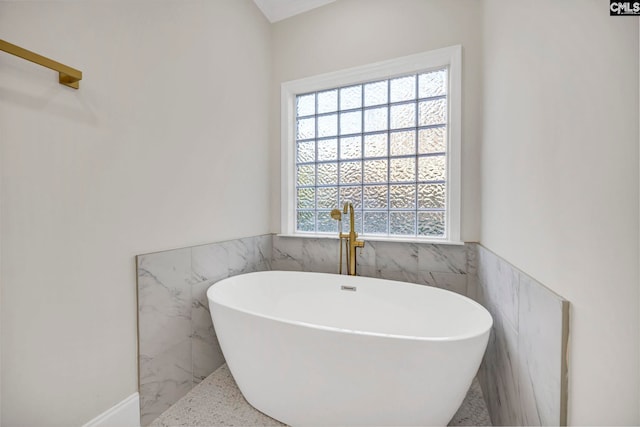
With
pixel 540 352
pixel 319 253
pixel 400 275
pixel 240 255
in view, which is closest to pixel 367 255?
pixel 400 275

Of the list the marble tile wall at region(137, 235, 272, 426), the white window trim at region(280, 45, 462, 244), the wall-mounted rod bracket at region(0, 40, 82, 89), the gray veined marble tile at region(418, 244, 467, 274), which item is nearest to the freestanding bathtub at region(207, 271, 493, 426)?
the marble tile wall at region(137, 235, 272, 426)

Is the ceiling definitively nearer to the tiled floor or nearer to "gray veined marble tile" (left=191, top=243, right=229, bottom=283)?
"gray veined marble tile" (left=191, top=243, right=229, bottom=283)

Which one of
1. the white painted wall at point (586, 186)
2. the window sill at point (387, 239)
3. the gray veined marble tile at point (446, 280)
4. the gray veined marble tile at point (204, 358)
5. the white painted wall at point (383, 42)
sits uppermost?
the white painted wall at point (383, 42)

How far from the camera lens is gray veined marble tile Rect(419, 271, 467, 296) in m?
1.80

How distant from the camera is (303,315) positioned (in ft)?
6.27

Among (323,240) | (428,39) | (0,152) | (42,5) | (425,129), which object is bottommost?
(323,240)

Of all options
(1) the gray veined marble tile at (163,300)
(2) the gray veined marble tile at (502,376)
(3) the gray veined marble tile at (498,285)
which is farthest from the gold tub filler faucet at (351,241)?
(1) the gray veined marble tile at (163,300)

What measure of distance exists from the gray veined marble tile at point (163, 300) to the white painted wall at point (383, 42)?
1013 mm

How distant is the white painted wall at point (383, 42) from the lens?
5.93 ft

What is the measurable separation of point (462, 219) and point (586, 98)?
132cm

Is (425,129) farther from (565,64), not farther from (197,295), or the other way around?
(197,295)

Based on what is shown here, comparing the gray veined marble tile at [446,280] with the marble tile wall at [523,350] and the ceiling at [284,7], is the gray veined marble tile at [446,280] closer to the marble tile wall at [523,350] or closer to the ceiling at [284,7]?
the marble tile wall at [523,350]

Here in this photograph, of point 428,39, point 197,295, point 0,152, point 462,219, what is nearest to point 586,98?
point 462,219

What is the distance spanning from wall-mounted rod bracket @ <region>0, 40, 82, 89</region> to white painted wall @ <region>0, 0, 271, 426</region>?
0.16 feet
